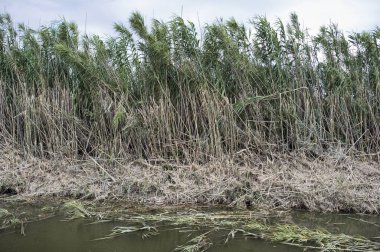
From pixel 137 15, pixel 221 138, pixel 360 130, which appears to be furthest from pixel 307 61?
pixel 137 15

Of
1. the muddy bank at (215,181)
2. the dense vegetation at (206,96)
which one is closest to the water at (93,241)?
the muddy bank at (215,181)

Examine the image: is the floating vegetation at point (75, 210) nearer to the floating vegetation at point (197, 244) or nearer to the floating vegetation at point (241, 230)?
the floating vegetation at point (241, 230)

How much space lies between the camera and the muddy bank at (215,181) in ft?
16.5

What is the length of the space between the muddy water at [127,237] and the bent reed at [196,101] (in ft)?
4.26

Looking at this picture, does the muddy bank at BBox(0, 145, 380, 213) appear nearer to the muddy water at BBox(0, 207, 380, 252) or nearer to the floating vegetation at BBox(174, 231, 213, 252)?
the muddy water at BBox(0, 207, 380, 252)

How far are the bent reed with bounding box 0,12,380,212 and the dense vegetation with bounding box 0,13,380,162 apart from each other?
18mm

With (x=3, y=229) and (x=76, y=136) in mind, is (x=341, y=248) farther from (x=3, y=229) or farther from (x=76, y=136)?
(x=76, y=136)

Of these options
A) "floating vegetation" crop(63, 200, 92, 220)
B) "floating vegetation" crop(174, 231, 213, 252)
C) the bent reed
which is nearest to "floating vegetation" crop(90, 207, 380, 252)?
"floating vegetation" crop(174, 231, 213, 252)

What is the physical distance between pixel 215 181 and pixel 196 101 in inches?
61.6

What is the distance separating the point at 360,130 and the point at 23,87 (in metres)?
5.76

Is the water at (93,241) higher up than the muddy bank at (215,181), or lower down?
lower down

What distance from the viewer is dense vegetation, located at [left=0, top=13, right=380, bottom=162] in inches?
243

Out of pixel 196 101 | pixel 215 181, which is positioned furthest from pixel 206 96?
pixel 215 181

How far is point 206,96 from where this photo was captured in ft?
20.7
